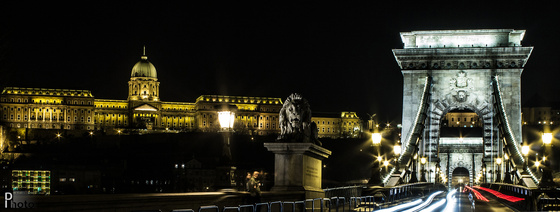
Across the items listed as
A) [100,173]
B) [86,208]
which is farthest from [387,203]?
[100,173]

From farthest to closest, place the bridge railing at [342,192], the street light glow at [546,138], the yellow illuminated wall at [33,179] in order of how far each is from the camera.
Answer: the yellow illuminated wall at [33,179], the street light glow at [546,138], the bridge railing at [342,192]

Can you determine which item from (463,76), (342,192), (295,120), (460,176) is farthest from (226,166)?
(460,176)

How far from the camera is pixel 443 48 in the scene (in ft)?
248

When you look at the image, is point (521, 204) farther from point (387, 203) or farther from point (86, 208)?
point (86, 208)

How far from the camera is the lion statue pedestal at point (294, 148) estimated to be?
88.8 ft

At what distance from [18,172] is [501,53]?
133 metres

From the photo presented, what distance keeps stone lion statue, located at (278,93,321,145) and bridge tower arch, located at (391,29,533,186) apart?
45921mm

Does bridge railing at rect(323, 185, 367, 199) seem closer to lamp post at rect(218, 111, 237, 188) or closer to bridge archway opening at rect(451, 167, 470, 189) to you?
lamp post at rect(218, 111, 237, 188)

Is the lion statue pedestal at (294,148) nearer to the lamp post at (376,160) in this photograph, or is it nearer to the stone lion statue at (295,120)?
the stone lion statue at (295,120)

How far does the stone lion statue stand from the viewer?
27328mm

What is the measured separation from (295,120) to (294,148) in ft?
3.06

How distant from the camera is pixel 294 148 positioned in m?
27.0

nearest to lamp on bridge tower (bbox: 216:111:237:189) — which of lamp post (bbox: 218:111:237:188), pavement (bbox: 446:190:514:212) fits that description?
lamp post (bbox: 218:111:237:188)

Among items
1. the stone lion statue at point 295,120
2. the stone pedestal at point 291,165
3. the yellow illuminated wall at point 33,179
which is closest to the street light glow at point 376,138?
the stone lion statue at point 295,120
